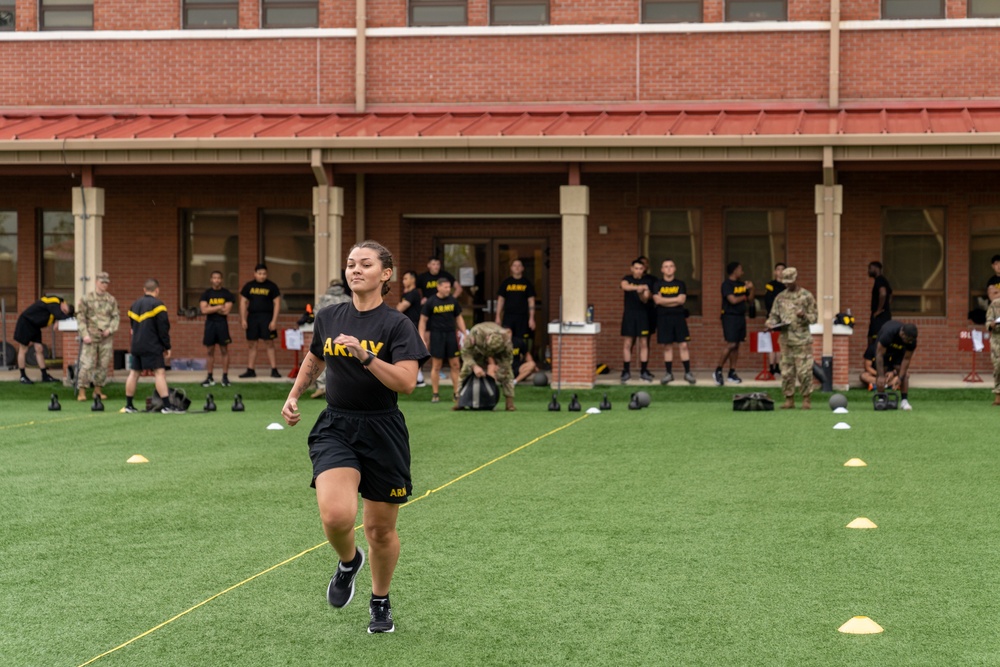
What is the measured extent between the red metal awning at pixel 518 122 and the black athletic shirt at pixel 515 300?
2335mm

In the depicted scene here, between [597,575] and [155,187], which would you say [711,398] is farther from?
[597,575]

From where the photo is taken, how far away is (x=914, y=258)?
23094 millimetres

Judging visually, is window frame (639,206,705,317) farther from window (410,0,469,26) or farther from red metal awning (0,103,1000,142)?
window (410,0,469,26)

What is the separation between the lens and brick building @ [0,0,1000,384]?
835 inches

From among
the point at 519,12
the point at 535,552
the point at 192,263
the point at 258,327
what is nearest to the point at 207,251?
the point at 192,263

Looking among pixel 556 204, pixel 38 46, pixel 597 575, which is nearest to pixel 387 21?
pixel 556 204

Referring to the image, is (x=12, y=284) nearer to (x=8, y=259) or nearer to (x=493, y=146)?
(x=8, y=259)

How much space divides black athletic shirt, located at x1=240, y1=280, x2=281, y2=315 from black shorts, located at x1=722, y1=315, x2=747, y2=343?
23.2 feet

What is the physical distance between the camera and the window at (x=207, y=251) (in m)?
24.8

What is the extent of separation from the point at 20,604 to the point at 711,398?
46.1 feet

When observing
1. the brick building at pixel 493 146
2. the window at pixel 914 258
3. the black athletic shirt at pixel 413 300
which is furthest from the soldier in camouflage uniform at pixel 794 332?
the window at pixel 914 258

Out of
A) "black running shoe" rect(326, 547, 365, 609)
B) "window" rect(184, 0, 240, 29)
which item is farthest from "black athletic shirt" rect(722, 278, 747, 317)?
"black running shoe" rect(326, 547, 365, 609)

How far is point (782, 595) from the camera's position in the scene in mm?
7223

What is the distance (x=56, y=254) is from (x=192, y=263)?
2.51 m
